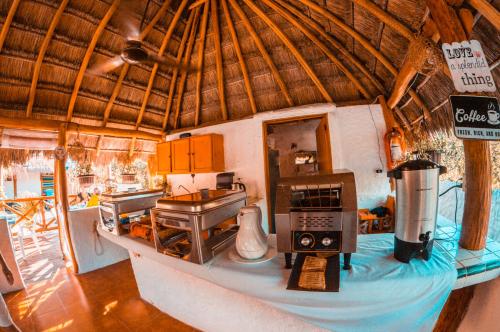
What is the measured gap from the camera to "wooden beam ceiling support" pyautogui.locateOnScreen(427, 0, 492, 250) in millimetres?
1143

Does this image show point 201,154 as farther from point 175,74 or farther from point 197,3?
point 197,3

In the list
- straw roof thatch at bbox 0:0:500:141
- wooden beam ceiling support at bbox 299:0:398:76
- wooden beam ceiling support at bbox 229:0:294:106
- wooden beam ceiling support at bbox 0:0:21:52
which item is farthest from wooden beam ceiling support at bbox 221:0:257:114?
wooden beam ceiling support at bbox 0:0:21:52

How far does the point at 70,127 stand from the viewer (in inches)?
135

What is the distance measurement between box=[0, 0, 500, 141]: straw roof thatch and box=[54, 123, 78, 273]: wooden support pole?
17.0 inches

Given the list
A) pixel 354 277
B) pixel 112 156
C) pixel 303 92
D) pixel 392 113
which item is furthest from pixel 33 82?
pixel 392 113

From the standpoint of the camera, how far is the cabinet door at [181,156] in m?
4.20

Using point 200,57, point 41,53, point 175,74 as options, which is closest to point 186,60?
point 200,57

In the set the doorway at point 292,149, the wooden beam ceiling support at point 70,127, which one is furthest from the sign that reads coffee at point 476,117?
the wooden beam ceiling support at point 70,127

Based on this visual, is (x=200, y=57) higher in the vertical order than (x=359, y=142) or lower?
higher

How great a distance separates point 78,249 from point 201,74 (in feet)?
11.7

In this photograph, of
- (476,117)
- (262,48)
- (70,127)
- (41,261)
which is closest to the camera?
(476,117)

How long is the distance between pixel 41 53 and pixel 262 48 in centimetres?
314

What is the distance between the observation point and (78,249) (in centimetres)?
311

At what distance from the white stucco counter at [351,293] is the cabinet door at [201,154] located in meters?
2.58
